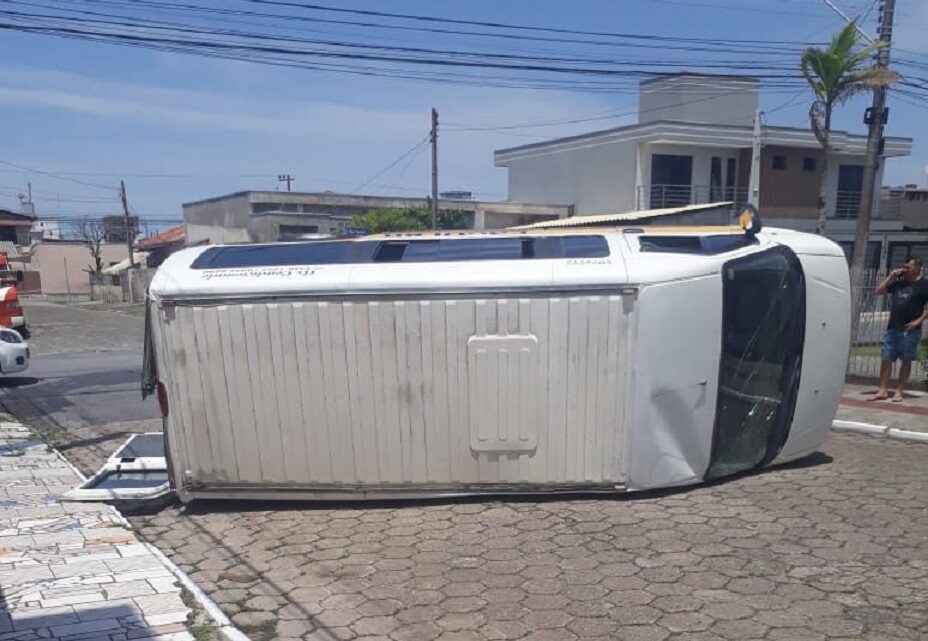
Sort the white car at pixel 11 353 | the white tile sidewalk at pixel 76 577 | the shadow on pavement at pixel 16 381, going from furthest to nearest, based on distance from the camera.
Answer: the shadow on pavement at pixel 16 381
the white car at pixel 11 353
the white tile sidewalk at pixel 76 577

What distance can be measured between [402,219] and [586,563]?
2377 centimetres

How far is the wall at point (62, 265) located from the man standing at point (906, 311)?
58394mm

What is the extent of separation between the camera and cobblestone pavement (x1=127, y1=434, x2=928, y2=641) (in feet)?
13.2

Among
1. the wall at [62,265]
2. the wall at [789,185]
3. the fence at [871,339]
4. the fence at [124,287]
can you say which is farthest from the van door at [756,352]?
the wall at [62,265]

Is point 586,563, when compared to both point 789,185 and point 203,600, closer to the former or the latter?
point 203,600

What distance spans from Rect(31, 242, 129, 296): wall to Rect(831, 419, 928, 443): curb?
5847 centimetres

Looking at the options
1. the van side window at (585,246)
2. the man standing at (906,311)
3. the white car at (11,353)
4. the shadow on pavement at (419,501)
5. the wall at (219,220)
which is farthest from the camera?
the wall at (219,220)

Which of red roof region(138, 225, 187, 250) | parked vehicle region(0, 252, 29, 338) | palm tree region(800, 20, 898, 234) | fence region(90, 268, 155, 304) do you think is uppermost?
palm tree region(800, 20, 898, 234)

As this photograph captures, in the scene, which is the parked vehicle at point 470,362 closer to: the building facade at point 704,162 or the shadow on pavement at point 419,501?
the shadow on pavement at point 419,501

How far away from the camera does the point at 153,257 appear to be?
159 ft

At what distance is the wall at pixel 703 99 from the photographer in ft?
94.9

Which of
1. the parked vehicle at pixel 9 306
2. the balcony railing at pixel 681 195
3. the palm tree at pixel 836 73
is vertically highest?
the palm tree at pixel 836 73

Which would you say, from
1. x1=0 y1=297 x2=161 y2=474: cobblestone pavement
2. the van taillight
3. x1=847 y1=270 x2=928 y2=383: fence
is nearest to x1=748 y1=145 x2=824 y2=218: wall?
x1=847 y1=270 x2=928 y2=383: fence

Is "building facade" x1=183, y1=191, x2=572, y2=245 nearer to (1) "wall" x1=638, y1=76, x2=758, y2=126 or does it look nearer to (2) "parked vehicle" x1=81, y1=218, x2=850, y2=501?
(1) "wall" x1=638, y1=76, x2=758, y2=126
